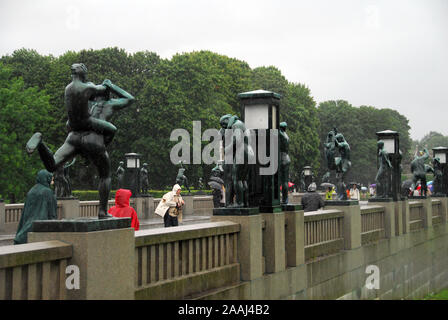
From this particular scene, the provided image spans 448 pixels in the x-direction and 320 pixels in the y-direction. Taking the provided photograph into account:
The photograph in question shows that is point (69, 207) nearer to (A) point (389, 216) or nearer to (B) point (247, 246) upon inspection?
(A) point (389, 216)

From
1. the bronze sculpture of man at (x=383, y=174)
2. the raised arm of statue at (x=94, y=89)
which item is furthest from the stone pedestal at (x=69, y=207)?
the raised arm of statue at (x=94, y=89)

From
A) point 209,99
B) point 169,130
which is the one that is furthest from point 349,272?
point 209,99

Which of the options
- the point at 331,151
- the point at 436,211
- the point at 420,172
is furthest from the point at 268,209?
the point at 436,211

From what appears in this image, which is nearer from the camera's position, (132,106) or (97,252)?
(97,252)

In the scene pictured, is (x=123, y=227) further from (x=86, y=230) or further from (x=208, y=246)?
(x=208, y=246)

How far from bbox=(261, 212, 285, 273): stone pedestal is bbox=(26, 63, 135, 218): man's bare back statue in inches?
160

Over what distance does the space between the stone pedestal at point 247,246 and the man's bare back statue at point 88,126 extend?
304 cm

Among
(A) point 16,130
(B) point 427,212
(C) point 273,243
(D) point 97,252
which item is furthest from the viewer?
(A) point 16,130

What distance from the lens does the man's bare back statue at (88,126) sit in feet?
22.1

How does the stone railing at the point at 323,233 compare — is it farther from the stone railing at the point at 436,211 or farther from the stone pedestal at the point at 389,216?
the stone railing at the point at 436,211

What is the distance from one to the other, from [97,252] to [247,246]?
3.82m

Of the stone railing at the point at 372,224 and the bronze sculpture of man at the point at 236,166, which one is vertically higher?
the bronze sculpture of man at the point at 236,166

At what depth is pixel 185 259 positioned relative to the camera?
8102 millimetres

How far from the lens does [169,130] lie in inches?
1923
